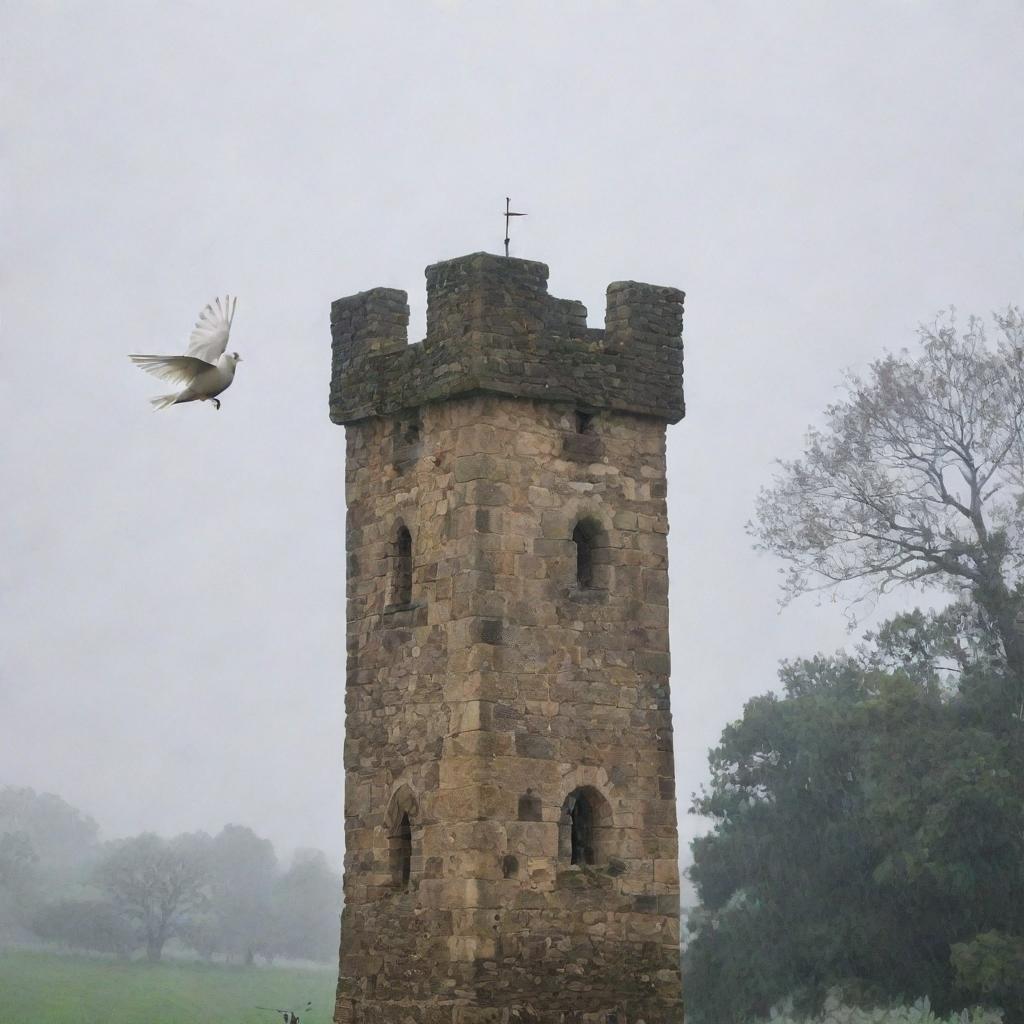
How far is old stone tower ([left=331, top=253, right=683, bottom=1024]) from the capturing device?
54.9ft

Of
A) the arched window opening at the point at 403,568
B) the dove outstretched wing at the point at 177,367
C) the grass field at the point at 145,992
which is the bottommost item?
the grass field at the point at 145,992

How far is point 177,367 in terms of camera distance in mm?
16250

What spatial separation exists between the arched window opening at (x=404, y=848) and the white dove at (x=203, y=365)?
12.5 feet

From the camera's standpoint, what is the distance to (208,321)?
53.8ft

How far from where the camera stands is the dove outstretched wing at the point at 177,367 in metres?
16.1

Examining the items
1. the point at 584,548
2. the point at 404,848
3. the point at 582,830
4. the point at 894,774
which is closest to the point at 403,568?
the point at 584,548

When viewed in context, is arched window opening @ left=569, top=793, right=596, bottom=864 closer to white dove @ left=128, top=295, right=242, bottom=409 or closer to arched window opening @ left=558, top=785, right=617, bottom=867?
arched window opening @ left=558, top=785, right=617, bottom=867

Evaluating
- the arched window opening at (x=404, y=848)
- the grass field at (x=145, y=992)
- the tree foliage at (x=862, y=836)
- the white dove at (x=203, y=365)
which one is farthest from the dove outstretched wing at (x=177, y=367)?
the grass field at (x=145, y=992)

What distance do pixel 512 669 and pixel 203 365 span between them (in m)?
3.46

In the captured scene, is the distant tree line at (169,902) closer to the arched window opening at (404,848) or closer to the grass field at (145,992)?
the grass field at (145,992)

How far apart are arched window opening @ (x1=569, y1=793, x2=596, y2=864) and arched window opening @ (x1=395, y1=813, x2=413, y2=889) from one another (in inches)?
53.3

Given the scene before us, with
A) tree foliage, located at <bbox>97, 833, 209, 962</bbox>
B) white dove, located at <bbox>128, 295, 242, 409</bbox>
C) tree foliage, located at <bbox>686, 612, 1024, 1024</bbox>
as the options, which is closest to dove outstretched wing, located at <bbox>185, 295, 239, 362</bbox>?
white dove, located at <bbox>128, 295, 242, 409</bbox>

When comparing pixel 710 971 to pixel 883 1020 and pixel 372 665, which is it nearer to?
pixel 883 1020

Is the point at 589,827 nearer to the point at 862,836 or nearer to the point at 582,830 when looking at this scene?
the point at 582,830
